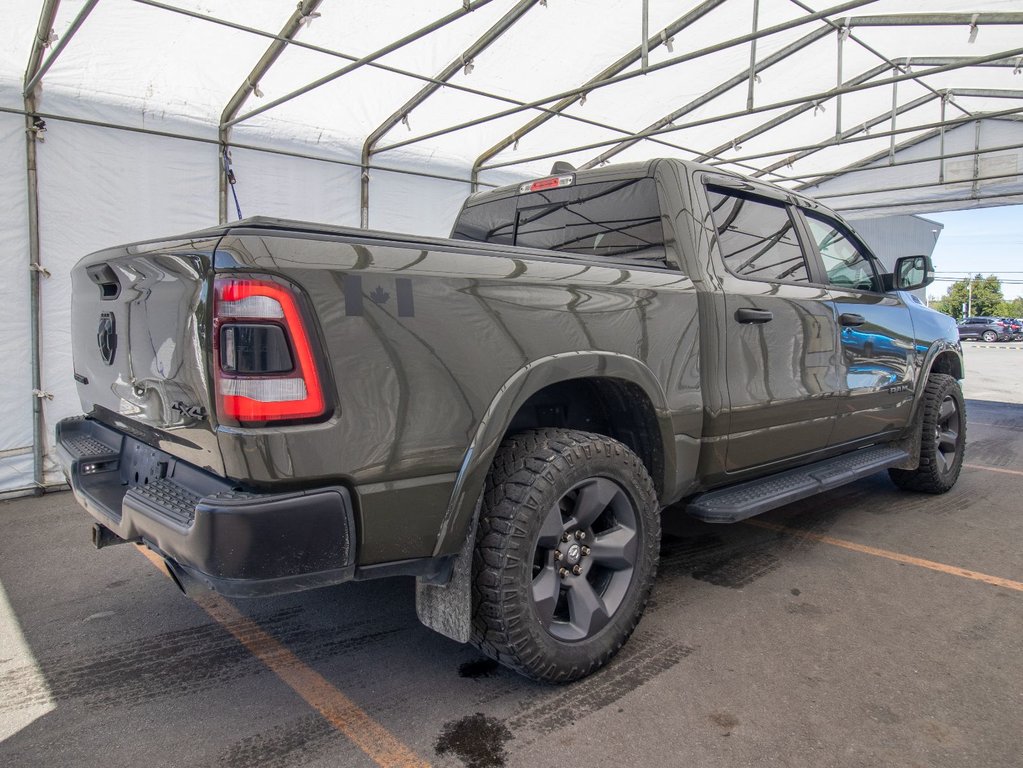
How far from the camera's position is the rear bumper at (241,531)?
166cm

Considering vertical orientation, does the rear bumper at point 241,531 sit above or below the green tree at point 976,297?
below

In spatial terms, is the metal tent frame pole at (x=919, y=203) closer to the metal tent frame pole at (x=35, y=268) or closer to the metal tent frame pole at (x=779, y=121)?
the metal tent frame pole at (x=779, y=121)

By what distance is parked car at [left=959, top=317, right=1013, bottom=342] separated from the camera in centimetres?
3750

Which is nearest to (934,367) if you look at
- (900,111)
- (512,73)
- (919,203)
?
(512,73)

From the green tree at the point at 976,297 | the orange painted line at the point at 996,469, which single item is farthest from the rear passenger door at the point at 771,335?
the green tree at the point at 976,297

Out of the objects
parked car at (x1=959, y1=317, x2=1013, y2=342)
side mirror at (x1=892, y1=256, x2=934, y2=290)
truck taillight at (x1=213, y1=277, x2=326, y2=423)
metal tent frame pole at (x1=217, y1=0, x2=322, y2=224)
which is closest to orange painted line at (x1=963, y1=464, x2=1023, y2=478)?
side mirror at (x1=892, y1=256, x2=934, y2=290)

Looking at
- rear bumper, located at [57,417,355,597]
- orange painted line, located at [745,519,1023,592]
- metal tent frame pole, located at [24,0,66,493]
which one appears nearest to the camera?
rear bumper, located at [57,417,355,597]

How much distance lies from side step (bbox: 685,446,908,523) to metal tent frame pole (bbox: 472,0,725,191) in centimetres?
431

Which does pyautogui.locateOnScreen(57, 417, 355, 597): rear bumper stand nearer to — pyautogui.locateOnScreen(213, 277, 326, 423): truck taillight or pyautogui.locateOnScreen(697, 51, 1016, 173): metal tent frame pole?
pyautogui.locateOnScreen(213, 277, 326, 423): truck taillight

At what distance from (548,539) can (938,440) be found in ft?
12.0

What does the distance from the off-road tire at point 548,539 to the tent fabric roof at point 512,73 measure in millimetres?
4096

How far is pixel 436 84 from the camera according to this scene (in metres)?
6.49

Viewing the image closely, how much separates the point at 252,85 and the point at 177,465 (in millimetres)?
4848

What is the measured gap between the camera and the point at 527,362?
2.15m
